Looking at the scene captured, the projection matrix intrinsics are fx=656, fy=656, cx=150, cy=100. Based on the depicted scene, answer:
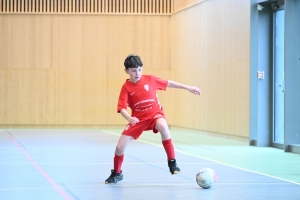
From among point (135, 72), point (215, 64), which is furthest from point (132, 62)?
point (215, 64)

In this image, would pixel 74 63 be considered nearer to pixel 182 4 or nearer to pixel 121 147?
pixel 182 4

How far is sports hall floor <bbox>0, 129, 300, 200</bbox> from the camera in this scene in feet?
21.9

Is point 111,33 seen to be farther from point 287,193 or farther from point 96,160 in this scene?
point 287,193

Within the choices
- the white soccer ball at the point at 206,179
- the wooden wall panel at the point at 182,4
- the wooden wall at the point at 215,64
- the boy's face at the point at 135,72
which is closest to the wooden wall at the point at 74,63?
the wooden wall panel at the point at 182,4

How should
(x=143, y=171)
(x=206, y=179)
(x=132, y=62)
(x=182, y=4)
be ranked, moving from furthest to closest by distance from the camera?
(x=182, y=4), (x=143, y=171), (x=132, y=62), (x=206, y=179)

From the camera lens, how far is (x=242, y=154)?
1189 centimetres

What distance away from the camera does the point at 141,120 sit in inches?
300

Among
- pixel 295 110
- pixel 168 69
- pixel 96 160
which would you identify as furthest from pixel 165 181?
pixel 168 69

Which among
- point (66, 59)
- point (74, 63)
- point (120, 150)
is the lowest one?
point (120, 150)

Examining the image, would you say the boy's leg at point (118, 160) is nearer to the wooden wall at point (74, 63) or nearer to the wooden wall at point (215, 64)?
the wooden wall at point (215, 64)

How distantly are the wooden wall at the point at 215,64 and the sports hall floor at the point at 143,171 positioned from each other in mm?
1385

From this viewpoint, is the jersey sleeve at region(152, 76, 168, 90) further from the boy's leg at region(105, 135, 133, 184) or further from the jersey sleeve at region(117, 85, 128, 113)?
the boy's leg at region(105, 135, 133, 184)

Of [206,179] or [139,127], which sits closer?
[206,179]

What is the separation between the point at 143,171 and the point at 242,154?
3521 millimetres
